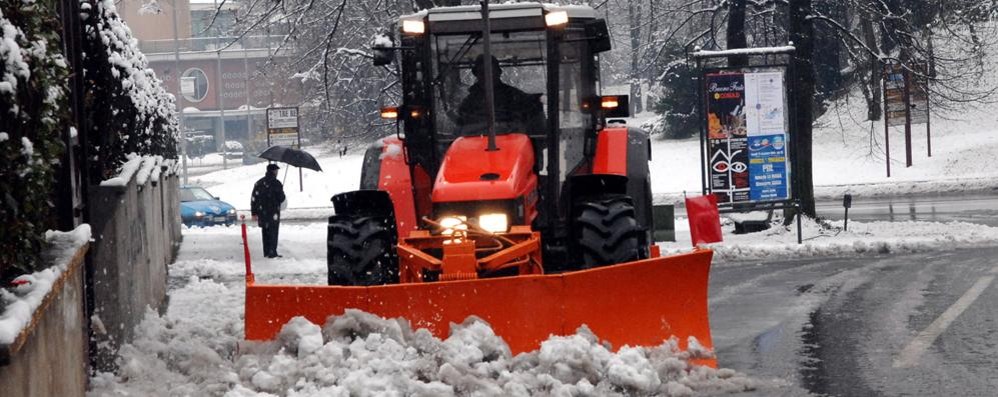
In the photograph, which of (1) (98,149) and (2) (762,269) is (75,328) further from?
(2) (762,269)

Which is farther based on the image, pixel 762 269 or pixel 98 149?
pixel 762 269

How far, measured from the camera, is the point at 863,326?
10.8 meters

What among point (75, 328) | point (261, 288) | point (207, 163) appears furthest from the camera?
point (207, 163)

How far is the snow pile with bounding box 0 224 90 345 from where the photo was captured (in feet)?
15.4

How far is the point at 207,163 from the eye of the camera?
71.6 metres

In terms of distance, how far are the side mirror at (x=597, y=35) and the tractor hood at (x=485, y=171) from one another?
1.07m

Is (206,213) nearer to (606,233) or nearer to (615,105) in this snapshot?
(615,105)

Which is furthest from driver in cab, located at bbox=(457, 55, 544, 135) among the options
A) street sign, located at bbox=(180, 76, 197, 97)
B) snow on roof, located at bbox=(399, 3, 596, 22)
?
street sign, located at bbox=(180, 76, 197, 97)

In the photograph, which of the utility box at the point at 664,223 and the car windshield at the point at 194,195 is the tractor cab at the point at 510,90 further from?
the car windshield at the point at 194,195

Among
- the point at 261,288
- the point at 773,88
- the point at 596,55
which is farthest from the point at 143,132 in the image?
the point at 773,88

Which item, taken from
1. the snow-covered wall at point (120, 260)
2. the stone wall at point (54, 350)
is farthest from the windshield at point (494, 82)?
the stone wall at point (54, 350)

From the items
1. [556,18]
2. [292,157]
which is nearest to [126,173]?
[556,18]

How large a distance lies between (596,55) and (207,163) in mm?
62066

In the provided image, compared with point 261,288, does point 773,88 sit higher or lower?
higher
